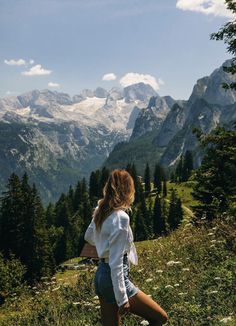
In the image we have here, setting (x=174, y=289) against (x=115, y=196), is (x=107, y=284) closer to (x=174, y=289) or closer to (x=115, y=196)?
(x=115, y=196)

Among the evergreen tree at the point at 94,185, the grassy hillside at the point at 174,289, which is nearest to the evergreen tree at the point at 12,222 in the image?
the grassy hillside at the point at 174,289

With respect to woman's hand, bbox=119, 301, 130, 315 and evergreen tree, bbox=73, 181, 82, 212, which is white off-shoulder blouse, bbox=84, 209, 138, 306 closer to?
woman's hand, bbox=119, 301, 130, 315

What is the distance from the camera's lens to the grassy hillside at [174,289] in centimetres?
934

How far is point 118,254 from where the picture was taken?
267 inches

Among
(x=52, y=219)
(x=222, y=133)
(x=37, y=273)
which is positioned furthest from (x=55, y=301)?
(x=52, y=219)

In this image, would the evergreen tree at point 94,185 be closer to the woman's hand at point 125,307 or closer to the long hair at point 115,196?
the long hair at point 115,196

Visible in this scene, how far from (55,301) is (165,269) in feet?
9.80

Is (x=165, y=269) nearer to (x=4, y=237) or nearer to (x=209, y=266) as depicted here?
(x=209, y=266)

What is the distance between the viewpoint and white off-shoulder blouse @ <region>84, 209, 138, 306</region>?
6.68 metres

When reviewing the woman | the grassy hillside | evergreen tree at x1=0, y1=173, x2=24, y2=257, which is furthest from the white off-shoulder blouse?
evergreen tree at x1=0, y1=173, x2=24, y2=257

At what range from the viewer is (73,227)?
112 m

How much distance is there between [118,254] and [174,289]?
4.58 m

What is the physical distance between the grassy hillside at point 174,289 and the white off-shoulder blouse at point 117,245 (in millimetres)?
2262

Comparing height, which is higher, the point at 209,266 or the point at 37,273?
the point at 209,266
